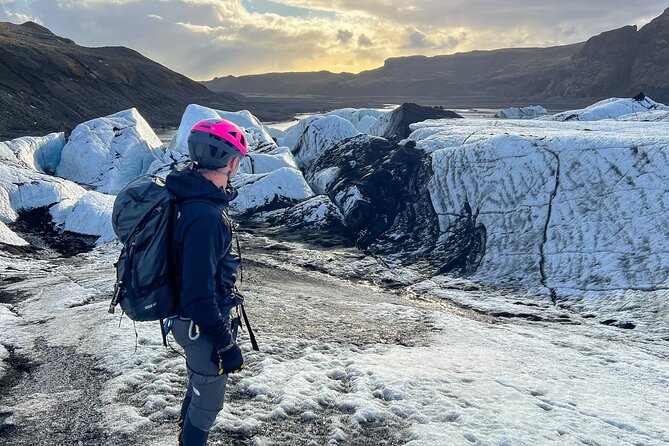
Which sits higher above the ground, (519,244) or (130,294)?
(130,294)

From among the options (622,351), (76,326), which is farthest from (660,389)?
(76,326)

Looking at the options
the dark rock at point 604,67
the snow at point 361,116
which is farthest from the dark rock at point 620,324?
the dark rock at point 604,67

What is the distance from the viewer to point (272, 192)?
19828 millimetres

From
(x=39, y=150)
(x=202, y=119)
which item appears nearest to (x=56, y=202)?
(x=39, y=150)

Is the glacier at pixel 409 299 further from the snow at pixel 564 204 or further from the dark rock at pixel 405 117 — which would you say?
the dark rock at pixel 405 117

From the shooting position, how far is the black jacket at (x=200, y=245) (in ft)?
10.4

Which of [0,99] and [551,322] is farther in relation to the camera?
[0,99]

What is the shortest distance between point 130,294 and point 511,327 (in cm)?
824

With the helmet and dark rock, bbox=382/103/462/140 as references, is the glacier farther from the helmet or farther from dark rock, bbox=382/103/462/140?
dark rock, bbox=382/103/462/140

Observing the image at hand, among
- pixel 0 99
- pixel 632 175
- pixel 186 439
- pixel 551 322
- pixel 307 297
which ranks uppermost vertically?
pixel 0 99

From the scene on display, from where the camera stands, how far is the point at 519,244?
1409 cm

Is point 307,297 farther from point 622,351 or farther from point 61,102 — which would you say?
point 61,102

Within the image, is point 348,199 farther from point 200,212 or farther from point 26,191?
point 200,212

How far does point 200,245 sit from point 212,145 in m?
0.72
